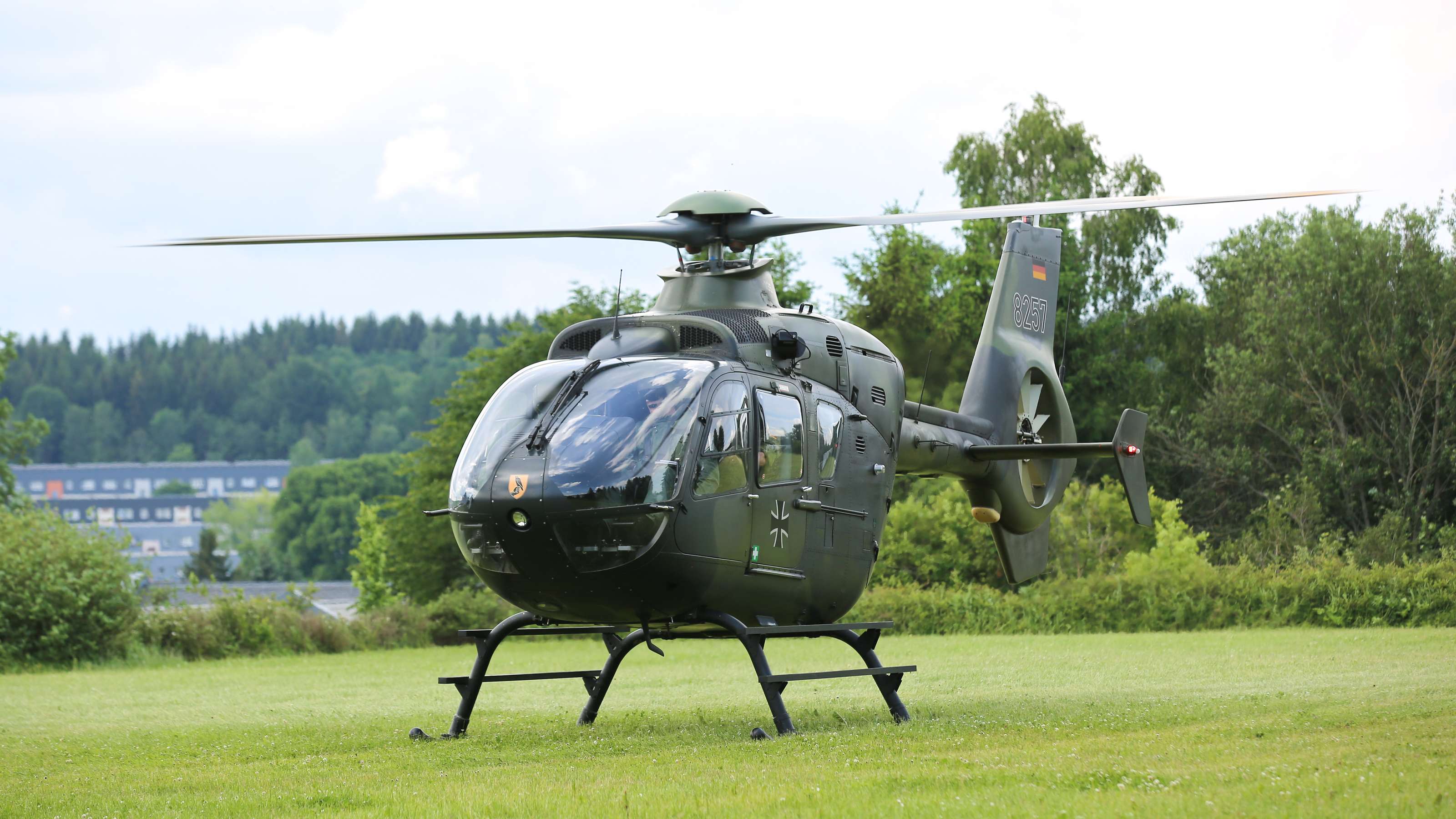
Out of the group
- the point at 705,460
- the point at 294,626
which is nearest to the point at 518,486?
the point at 705,460

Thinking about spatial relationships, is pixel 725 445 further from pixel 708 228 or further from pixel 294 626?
pixel 294 626

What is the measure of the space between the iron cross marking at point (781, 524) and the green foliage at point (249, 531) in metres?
132

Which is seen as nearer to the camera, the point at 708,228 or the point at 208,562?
the point at 708,228

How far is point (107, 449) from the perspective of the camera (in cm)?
17575

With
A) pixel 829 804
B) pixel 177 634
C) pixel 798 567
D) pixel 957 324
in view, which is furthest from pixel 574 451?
pixel 957 324

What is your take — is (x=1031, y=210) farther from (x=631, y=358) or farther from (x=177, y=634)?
(x=177, y=634)

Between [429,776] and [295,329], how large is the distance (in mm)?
193163

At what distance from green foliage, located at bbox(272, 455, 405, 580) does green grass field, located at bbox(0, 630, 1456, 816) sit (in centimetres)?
11462

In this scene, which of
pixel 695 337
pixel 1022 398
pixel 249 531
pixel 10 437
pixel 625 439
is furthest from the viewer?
pixel 249 531

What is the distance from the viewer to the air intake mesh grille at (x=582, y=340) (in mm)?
12406

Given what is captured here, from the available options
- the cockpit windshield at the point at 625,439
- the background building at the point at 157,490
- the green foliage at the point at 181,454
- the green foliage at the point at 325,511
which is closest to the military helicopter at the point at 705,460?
the cockpit windshield at the point at 625,439

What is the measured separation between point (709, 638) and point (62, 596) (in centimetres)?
1846

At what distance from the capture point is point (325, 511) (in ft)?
442

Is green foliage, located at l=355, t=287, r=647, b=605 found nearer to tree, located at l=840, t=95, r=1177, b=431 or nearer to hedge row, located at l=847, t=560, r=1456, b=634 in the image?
tree, located at l=840, t=95, r=1177, b=431
